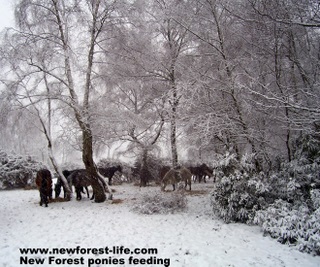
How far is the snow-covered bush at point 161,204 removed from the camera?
878 centimetres

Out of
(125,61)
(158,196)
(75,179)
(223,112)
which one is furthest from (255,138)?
(75,179)

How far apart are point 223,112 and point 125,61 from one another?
18.6 feet

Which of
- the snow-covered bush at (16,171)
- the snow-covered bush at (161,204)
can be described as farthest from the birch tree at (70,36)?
the snow-covered bush at (16,171)

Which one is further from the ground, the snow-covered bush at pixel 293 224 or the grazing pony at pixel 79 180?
the grazing pony at pixel 79 180

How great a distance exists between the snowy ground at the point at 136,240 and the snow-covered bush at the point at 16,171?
860cm

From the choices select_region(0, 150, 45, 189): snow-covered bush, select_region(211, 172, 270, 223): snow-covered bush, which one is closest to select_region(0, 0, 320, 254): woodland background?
select_region(211, 172, 270, 223): snow-covered bush

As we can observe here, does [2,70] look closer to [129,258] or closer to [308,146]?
[129,258]

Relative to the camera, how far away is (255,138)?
842cm

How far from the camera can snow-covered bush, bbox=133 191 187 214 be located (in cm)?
878

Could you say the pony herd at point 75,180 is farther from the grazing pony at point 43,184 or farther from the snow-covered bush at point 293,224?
the snow-covered bush at point 293,224

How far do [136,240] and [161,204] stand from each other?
3126mm

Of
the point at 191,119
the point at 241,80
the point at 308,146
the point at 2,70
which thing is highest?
the point at 2,70

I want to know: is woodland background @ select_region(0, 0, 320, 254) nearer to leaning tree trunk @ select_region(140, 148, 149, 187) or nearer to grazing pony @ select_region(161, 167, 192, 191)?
grazing pony @ select_region(161, 167, 192, 191)

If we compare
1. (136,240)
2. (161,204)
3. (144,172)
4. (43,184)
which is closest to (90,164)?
(43,184)
